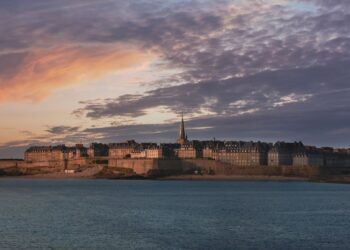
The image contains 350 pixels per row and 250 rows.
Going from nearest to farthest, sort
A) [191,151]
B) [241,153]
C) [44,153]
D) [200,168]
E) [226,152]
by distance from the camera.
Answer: [200,168], [241,153], [226,152], [191,151], [44,153]

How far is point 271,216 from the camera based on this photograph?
44.2 metres

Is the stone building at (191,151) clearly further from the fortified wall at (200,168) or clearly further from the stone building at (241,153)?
the fortified wall at (200,168)

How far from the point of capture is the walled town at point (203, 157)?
12925cm

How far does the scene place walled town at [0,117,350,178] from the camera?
129 meters

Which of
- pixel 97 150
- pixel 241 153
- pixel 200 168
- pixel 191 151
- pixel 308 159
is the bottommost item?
pixel 200 168

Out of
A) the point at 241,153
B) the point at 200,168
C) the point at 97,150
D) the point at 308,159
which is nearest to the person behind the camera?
the point at 200,168

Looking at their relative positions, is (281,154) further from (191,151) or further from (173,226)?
(173,226)

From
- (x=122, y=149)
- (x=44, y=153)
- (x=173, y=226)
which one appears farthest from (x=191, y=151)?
(x=173, y=226)

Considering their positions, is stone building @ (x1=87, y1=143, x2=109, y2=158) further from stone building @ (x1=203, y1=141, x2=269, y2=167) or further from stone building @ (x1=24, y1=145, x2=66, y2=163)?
stone building @ (x1=203, y1=141, x2=269, y2=167)

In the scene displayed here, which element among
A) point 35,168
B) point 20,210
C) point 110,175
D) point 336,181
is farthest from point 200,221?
point 35,168

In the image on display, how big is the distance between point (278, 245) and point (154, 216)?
15036 mm

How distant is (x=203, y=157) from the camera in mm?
140375

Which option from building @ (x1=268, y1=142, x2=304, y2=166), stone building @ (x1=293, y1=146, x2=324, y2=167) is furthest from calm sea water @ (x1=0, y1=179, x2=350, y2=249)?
building @ (x1=268, y1=142, x2=304, y2=166)

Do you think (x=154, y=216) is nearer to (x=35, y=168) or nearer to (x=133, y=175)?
(x=133, y=175)
